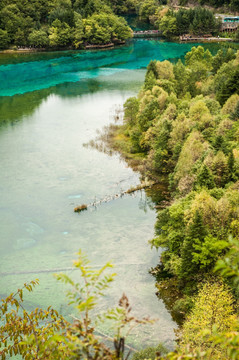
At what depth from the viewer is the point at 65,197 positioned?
44969 millimetres

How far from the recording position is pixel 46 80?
91.4 metres

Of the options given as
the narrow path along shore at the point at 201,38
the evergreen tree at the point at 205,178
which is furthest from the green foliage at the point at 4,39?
the evergreen tree at the point at 205,178

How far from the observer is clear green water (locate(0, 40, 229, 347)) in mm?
32062

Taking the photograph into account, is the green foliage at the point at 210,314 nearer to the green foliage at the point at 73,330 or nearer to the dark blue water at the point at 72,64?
the green foliage at the point at 73,330

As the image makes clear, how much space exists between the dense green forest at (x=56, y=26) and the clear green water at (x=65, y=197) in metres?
37.1

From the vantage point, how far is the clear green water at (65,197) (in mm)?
32062

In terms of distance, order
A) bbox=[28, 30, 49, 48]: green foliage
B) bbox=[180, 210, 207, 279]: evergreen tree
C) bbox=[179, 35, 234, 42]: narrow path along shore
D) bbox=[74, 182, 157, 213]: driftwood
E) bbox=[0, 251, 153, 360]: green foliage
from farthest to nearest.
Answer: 1. bbox=[179, 35, 234, 42]: narrow path along shore
2. bbox=[28, 30, 49, 48]: green foliage
3. bbox=[74, 182, 157, 213]: driftwood
4. bbox=[180, 210, 207, 279]: evergreen tree
5. bbox=[0, 251, 153, 360]: green foliage

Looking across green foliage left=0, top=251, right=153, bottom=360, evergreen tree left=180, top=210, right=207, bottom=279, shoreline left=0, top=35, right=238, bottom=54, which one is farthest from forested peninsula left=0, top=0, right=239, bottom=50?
green foliage left=0, top=251, right=153, bottom=360

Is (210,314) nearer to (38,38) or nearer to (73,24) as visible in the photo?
(38,38)

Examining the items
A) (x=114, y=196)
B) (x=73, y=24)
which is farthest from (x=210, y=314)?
(x=73, y=24)

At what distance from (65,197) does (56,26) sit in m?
92.1

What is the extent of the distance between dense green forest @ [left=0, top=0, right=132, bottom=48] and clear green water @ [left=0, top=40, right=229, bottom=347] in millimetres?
37144

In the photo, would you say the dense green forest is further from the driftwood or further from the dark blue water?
the driftwood

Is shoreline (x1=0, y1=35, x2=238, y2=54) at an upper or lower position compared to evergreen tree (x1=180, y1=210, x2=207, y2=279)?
upper
